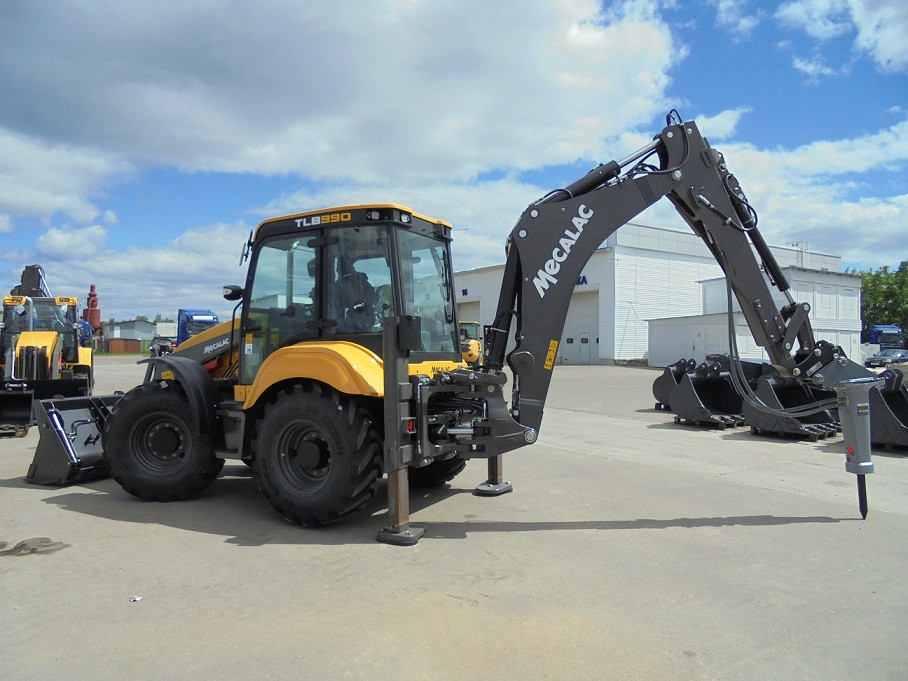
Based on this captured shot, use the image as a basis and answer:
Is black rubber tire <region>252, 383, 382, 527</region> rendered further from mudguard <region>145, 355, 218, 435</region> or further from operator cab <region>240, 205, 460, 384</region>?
mudguard <region>145, 355, 218, 435</region>

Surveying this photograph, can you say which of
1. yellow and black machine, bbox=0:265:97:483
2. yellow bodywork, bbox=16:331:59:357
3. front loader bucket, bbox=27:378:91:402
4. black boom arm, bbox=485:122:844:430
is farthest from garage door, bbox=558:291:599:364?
black boom arm, bbox=485:122:844:430

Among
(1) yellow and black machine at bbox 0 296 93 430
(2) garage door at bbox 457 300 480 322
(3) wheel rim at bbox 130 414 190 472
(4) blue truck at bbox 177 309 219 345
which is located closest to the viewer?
(3) wheel rim at bbox 130 414 190 472

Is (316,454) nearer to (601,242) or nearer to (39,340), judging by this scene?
(601,242)

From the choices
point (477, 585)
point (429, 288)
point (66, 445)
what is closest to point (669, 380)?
point (429, 288)

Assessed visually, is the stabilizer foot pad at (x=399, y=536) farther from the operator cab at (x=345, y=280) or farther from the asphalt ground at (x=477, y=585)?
the operator cab at (x=345, y=280)

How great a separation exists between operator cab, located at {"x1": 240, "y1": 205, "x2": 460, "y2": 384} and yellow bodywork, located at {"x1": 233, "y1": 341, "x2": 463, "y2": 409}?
198mm

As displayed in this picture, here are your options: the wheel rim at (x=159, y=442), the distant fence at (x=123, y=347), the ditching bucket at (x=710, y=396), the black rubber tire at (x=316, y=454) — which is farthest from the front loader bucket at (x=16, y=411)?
the distant fence at (x=123, y=347)

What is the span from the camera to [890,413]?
962cm

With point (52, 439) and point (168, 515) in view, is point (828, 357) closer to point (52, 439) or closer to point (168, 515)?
point (168, 515)

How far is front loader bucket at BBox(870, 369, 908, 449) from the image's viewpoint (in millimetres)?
9555

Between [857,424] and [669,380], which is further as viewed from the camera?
[669,380]

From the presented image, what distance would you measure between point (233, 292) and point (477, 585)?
3.88 m

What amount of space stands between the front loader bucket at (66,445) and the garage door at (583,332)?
33.1 metres

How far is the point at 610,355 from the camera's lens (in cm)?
3797
